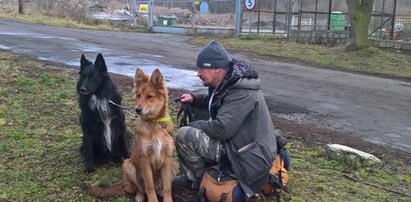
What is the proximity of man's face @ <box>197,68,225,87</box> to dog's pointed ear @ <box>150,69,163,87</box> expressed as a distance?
0.39m

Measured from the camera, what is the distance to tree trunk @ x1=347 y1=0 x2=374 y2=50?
58.7ft

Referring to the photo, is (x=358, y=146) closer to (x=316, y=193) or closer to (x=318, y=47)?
(x=316, y=193)

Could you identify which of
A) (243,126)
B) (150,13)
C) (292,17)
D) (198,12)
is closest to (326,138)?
(243,126)

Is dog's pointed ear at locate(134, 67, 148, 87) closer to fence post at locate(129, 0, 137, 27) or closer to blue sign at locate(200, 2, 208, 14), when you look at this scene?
blue sign at locate(200, 2, 208, 14)

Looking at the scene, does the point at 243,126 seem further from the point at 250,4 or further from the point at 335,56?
the point at 250,4

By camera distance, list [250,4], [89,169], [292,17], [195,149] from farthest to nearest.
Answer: [250,4]
[292,17]
[89,169]
[195,149]

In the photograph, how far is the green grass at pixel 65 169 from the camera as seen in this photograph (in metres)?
4.70

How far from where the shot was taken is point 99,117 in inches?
200

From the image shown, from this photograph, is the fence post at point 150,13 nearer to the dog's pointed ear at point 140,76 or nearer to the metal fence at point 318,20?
the metal fence at point 318,20

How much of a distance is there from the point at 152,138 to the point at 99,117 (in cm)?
119

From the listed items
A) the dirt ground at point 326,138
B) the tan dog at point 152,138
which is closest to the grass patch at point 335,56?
the dirt ground at point 326,138

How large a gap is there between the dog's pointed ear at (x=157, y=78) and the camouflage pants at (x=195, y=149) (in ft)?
1.88

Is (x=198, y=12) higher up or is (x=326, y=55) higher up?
(x=198, y=12)

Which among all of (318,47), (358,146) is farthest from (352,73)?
(358,146)
